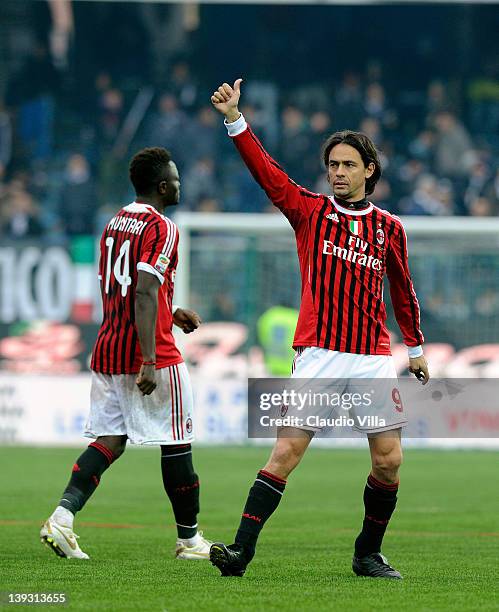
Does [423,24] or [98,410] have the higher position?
[423,24]

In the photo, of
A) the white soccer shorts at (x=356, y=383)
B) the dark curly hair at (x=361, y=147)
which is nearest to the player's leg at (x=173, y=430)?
the white soccer shorts at (x=356, y=383)

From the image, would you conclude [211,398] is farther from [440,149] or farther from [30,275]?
[440,149]

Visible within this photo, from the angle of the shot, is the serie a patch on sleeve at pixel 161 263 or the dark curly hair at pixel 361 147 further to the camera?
the serie a patch on sleeve at pixel 161 263

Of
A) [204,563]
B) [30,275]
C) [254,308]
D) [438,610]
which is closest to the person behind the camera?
[438,610]

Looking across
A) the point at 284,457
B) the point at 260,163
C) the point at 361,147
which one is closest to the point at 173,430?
the point at 284,457

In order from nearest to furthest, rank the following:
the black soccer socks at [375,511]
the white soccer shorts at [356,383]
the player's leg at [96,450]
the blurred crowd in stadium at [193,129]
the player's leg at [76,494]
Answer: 1. the white soccer shorts at [356,383]
2. the black soccer socks at [375,511]
3. the player's leg at [76,494]
4. the player's leg at [96,450]
5. the blurred crowd in stadium at [193,129]

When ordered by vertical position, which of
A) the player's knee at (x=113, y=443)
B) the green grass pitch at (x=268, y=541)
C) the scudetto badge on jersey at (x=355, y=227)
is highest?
the scudetto badge on jersey at (x=355, y=227)

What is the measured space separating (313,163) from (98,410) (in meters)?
16.2

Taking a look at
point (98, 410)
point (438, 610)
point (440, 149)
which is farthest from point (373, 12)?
point (438, 610)

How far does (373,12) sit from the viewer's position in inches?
993

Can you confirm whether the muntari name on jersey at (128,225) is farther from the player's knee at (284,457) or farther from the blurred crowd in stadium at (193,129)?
the blurred crowd in stadium at (193,129)

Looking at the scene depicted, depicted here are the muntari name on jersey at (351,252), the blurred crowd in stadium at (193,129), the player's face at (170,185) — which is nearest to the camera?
the muntari name on jersey at (351,252)

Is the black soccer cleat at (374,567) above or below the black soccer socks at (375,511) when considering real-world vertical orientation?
below

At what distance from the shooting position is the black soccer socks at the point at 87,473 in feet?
21.1
